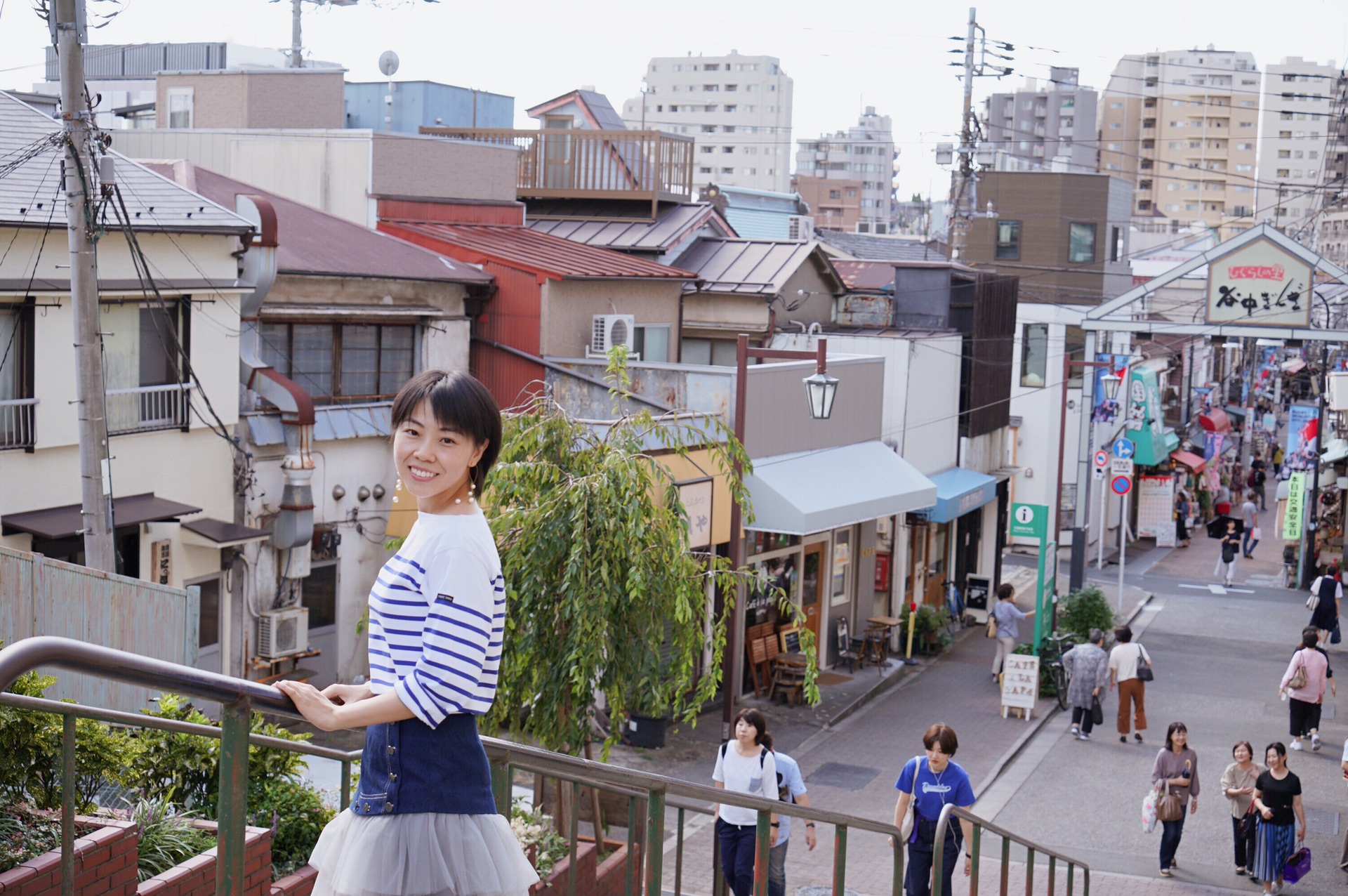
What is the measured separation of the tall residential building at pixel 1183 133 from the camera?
120500 mm

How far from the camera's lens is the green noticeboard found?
80.0 feet

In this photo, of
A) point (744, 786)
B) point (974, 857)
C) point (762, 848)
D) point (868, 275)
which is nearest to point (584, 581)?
point (744, 786)

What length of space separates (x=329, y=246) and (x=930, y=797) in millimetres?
12134

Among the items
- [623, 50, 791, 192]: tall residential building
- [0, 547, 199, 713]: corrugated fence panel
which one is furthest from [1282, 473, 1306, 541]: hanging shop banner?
[623, 50, 791, 192]: tall residential building

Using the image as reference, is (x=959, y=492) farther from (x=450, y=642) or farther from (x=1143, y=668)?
(x=450, y=642)

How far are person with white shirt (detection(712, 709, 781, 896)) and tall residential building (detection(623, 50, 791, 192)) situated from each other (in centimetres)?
10659

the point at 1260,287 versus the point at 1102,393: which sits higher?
the point at 1260,287

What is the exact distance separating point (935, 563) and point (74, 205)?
20957 millimetres

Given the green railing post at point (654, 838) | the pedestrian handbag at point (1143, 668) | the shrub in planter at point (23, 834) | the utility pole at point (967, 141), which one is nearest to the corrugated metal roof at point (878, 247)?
the utility pole at point (967, 141)

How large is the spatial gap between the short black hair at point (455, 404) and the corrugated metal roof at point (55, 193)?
441 inches

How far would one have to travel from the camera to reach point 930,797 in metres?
10.2

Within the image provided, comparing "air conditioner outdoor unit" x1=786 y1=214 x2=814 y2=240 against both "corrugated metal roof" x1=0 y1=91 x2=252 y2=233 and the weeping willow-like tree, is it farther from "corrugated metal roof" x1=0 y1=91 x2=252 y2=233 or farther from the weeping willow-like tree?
the weeping willow-like tree

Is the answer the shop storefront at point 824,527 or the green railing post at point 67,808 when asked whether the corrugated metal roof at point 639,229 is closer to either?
the shop storefront at point 824,527

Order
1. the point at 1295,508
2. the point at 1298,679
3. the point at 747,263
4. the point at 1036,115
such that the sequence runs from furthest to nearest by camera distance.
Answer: the point at 1036,115, the point at 1295,508, the point at 747,263, the point at 1298,679
